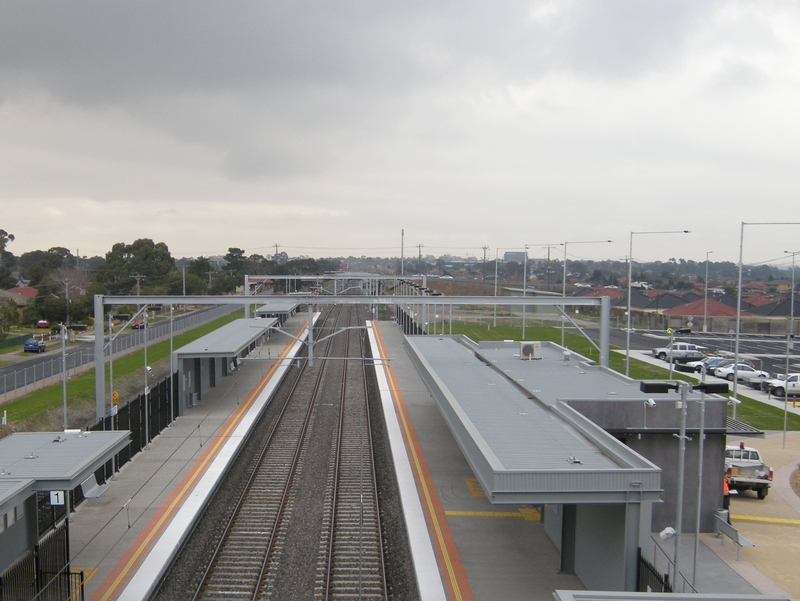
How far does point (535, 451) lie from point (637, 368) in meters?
30.7

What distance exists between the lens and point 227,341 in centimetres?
2898

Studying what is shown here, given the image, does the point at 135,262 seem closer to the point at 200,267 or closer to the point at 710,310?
the point at 200,267

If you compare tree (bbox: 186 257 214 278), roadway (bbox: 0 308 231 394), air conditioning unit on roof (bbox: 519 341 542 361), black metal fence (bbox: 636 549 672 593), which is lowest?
roadway (bbox: 0 308 231 394)

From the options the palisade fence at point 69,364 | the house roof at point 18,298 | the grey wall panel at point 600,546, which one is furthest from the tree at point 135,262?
the grey wall panel at point 600,546

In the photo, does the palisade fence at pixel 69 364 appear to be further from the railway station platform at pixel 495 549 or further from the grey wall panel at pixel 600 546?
the grey wall panel at pixel 600 546

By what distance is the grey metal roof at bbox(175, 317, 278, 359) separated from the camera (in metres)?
25.7

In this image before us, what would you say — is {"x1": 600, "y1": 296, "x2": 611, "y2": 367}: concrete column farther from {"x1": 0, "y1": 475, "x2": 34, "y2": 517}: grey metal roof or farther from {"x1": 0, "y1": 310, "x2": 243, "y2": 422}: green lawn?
{"x1": 0, "y1": 310, "x2": 243, "y2": 422}: green lawn

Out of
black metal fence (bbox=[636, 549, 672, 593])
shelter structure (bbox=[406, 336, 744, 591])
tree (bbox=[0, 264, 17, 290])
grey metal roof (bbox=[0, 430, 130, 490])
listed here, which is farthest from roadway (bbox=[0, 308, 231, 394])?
tree (bbox=[0, 264, 17, 290])

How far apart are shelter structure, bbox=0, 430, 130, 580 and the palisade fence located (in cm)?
1585

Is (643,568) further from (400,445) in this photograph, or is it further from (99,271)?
(99,271)

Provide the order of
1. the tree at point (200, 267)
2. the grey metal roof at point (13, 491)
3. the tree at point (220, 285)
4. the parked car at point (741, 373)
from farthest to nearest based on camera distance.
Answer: the tree at point (200, 267) < the tree at point (220, 285) < the parked car at point (741, 373) < the grey metal roof at point (13, 491)

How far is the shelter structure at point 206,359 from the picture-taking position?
25.6 meters

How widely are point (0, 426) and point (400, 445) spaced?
13.4m

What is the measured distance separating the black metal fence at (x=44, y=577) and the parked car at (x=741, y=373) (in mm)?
34738
